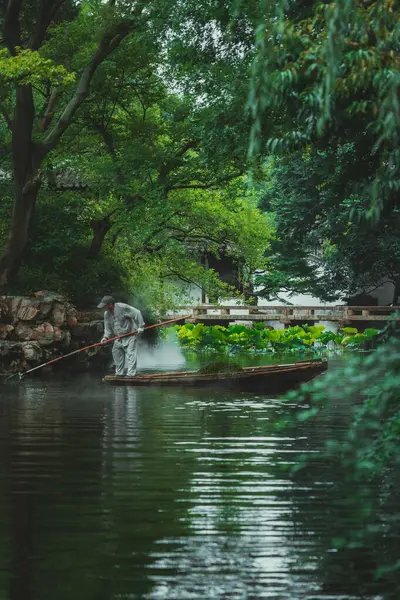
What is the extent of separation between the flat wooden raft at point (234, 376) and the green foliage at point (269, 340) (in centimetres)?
1687

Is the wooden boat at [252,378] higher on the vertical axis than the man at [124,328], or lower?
lower

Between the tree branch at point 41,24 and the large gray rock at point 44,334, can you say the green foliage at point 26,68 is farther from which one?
the large gray rock at point 44,334

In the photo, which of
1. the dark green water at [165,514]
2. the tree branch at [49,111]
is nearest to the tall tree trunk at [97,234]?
the tree branch at [49,111]

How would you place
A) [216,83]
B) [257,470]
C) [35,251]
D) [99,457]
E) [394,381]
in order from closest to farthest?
[394,381] < [257,470] < [99,457] < [216,83] < [35,251]

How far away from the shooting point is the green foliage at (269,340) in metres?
38.7

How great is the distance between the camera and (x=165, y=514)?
8117mm

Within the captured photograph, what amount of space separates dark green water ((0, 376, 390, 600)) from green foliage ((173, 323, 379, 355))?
78.5ft

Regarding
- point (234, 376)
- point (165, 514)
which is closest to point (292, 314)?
point (234, 376)

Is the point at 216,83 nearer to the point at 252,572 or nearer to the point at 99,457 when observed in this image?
the point at 99,457

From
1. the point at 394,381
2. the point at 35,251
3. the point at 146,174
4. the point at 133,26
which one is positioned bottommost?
the point at 394,381

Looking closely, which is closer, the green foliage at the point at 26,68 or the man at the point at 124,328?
the green foliage at the point at 26,68

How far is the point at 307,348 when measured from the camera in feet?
127

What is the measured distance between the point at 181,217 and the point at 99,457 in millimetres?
24030

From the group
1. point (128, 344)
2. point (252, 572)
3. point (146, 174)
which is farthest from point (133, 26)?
point (252, 572)
